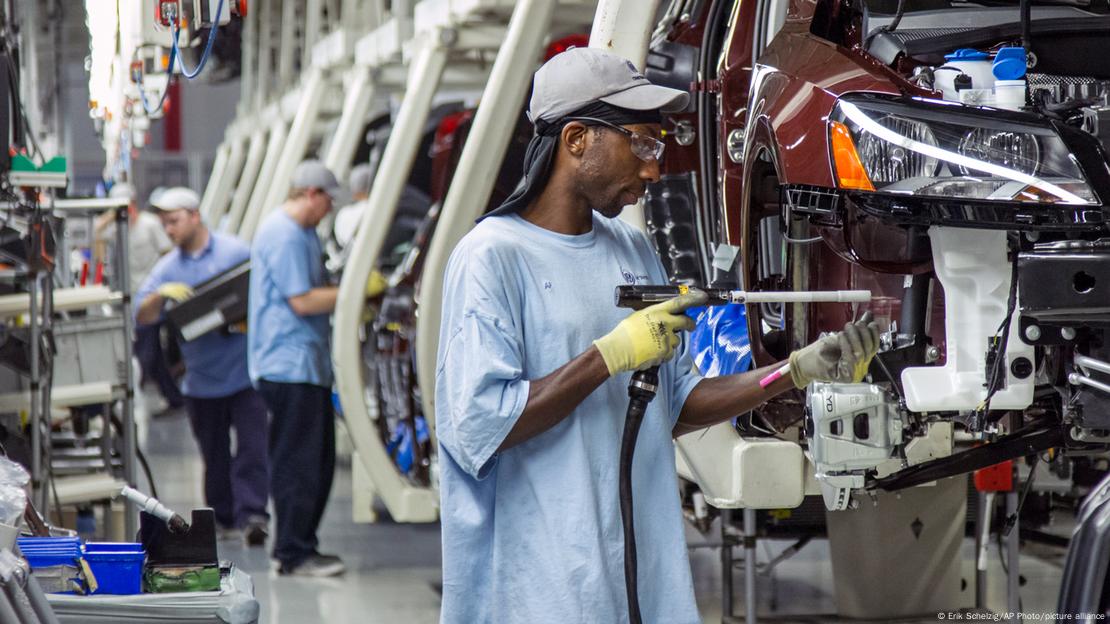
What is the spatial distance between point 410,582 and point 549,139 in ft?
15.3

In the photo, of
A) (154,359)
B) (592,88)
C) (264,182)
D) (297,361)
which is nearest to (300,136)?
(264,182)

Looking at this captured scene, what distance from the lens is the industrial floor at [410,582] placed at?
649cm

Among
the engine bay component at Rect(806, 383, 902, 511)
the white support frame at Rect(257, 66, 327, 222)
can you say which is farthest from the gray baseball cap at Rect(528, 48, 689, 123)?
the white support frame at Rect(257, 66, 327, 222)

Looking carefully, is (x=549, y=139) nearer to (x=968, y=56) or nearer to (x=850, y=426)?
(x=850, y=426)

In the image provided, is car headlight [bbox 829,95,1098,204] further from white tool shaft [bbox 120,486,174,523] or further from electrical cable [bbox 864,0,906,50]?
white tool shaft [bbox 120,486,174,523]

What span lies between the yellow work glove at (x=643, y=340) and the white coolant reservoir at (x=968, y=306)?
2.81ft

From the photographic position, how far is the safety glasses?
290cm

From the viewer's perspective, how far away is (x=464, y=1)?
7.18 metres

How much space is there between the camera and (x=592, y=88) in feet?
9.55

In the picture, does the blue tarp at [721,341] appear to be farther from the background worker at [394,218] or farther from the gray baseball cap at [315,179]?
the background worker at [394,218]

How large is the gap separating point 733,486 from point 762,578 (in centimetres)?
302

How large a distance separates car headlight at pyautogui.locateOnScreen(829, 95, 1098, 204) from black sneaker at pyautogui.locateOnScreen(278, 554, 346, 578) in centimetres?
464

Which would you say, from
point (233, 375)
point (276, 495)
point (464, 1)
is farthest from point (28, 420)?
point (464, 1)

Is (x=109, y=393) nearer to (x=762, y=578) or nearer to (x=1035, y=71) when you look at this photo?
(x=762, y=578)
